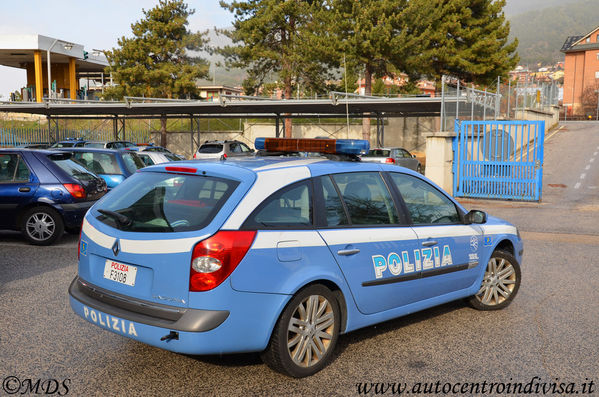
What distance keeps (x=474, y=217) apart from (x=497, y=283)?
0.84 m

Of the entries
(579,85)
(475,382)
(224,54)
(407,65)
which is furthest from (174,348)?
(579,85)

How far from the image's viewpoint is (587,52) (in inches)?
3054

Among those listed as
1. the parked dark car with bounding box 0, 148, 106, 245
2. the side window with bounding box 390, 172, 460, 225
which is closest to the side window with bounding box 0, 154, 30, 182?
the parked dark car with bounding box 0, 148, 106, 245

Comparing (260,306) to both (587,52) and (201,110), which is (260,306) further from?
(587,52)

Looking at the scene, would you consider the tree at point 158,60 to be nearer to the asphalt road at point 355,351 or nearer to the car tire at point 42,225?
the car tire at point 42,225

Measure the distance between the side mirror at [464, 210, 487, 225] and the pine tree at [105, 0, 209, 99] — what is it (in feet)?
123

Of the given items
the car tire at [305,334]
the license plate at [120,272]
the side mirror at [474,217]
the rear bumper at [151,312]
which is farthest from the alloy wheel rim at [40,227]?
the side mirror at [474,217]

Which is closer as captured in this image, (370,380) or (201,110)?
(370,380)

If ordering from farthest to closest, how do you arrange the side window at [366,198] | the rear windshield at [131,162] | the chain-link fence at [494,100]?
the chain-link fence at [494,100]
the rear windshield at [131,162]
the side window at [366,198]

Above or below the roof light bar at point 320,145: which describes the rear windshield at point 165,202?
A: below

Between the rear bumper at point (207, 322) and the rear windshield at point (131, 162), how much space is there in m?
8.05

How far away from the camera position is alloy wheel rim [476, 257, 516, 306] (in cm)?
542

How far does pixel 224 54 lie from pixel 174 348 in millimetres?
39785

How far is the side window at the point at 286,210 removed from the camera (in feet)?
12.0
